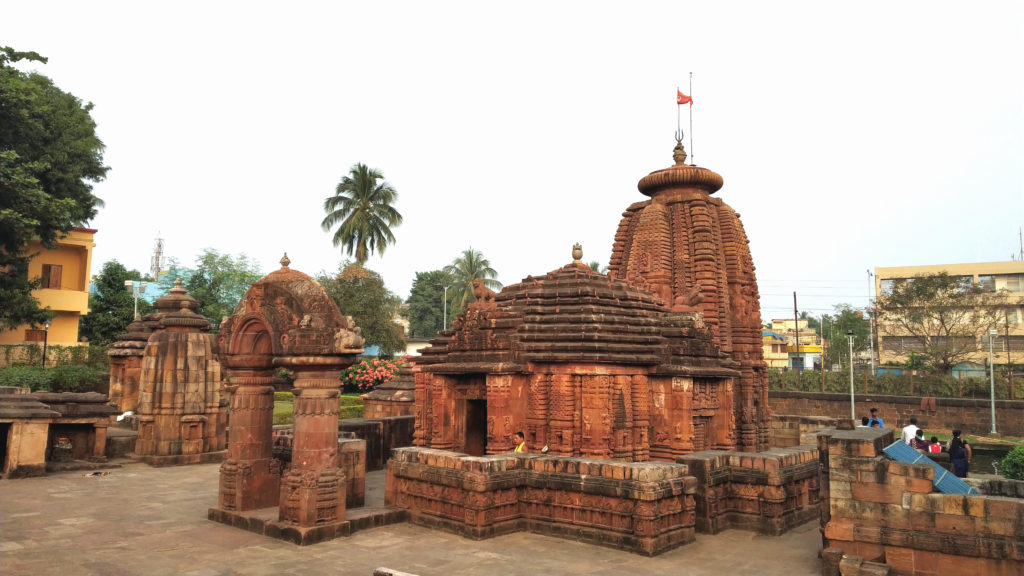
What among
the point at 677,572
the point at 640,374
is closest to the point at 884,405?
the point at 640,374

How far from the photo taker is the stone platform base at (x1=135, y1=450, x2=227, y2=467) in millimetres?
17266

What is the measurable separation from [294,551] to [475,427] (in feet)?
17.5

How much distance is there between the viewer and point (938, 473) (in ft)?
27.3

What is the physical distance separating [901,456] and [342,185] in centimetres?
3840

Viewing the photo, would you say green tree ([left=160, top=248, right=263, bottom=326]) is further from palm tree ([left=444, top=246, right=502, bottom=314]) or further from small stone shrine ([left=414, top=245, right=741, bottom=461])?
small stone shrine ([left=414, top=245, right=741, bottom=461])

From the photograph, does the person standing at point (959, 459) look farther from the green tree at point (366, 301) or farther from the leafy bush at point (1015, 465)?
the green tree at point (366, 301)

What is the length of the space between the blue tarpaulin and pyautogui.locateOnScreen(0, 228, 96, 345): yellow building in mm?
39530

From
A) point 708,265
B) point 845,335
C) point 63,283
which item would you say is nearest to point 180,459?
point 708,265

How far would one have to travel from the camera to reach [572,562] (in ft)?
29.0

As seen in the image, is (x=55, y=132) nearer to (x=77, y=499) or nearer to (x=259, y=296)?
(x=77, y=499)

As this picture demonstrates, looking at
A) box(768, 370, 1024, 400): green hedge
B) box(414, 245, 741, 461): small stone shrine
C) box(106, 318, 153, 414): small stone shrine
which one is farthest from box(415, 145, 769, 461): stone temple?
box(768, 370, 1024, 400): green hedge

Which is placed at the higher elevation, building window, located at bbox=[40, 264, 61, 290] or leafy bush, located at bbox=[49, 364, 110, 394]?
building window, located at bbox=[40, 264, 61, 290]

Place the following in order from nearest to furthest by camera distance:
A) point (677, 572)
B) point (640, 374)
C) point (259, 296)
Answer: point (677, 572)
point (259, 296)
point (640, 374)

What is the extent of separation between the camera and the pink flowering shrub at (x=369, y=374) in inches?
1265
